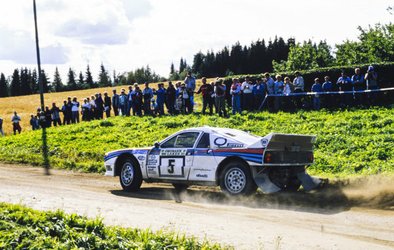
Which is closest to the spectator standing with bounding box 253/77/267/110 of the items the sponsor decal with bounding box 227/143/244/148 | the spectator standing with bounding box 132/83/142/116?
the spectator standing with bounding box 132/83/142/116

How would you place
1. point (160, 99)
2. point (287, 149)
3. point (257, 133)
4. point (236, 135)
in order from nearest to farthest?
point (287, 149)
point (236, 135)
point (257, 133)
point (160, 99)

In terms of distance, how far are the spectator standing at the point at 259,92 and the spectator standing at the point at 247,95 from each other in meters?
0.18

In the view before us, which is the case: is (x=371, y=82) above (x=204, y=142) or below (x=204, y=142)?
above

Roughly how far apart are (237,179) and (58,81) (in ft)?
417

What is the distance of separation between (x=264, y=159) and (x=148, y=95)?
1600 cm

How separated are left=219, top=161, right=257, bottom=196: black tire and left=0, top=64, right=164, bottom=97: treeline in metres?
90.8

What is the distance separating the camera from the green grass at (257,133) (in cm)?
1490

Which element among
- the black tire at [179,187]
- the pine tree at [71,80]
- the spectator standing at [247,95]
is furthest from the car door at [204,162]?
the pine tree at [71,80]

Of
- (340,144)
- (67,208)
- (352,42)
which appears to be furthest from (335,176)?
(352,42)

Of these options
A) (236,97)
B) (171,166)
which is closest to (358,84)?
(236,97)

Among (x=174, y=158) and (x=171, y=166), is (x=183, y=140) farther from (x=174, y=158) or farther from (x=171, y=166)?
(x=171, y=166)

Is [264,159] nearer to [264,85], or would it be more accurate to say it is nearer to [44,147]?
[264,85]

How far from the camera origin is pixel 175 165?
12906 mm

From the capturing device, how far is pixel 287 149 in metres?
11.8
